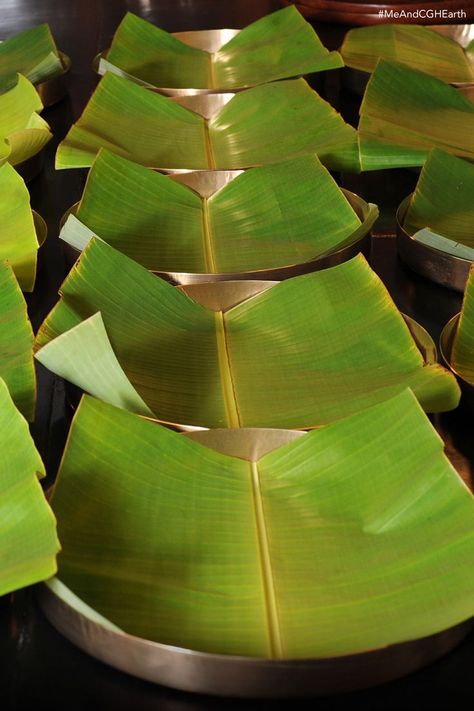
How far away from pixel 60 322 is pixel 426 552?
38 centimetres

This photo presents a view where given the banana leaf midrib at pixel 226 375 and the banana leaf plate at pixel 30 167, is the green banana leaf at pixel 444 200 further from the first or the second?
the banana leaf plate at pixel 30 167

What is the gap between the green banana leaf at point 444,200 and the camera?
3.74ft

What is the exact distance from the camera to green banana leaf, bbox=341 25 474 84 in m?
1.77

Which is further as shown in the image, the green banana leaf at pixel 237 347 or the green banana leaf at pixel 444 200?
the green banana leaf at pixel 444 200

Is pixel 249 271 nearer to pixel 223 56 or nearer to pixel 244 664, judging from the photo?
pixel 244 664

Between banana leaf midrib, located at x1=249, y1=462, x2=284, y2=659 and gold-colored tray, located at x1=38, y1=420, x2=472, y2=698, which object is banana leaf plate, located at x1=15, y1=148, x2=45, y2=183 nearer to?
banana leaf midrib, located at x1=249, y1=462, x2=284, y2=659

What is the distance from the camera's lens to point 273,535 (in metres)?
0.64

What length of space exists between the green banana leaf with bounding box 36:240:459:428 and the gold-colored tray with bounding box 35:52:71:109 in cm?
87

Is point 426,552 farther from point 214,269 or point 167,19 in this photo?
point 167,19

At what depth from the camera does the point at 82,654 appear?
564 mm

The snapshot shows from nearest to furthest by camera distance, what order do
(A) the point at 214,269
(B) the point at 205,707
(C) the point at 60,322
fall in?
1. (B) the point at 205,707
2. (C) the point at 60,322
3. (A) the point at 214,269

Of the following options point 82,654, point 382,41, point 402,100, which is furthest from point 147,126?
point 82,654

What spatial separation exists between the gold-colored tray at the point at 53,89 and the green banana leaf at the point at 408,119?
58 cm

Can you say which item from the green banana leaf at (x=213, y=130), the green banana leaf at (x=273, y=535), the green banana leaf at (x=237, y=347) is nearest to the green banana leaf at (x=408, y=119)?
the green banana leaf at (x=213, y=130)
